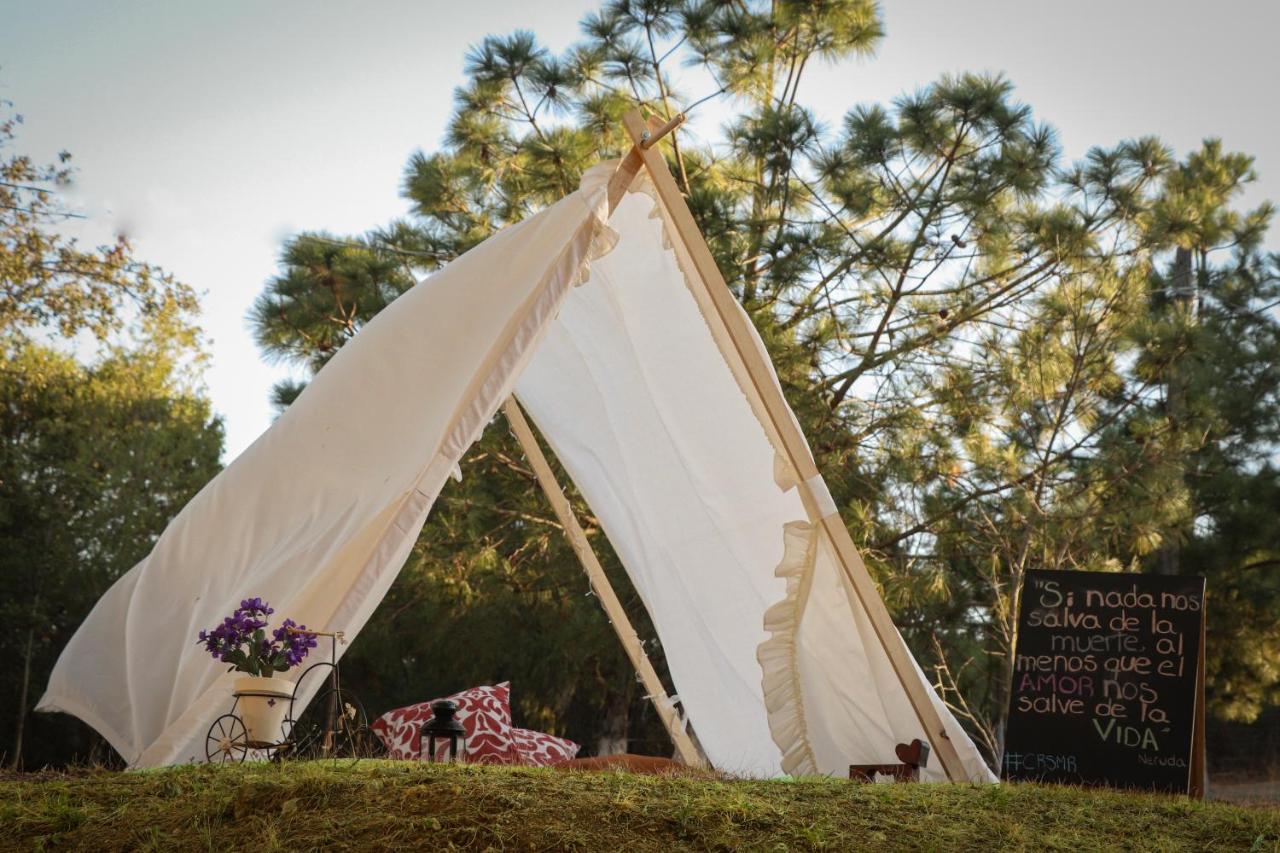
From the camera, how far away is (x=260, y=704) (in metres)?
3.05

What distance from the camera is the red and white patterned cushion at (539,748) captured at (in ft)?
17.3

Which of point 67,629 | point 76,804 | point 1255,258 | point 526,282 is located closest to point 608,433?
point 526,282

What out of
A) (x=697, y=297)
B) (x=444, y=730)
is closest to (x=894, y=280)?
(x=697, y=297)

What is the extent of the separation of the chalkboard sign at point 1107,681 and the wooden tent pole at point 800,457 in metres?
0.35

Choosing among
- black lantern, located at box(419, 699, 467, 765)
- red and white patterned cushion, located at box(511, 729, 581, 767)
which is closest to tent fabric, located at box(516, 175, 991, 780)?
red and white patterned cushion, located at box(511, 729, 581, 767)

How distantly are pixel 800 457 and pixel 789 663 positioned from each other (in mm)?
737

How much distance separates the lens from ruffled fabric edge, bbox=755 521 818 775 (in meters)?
4.05

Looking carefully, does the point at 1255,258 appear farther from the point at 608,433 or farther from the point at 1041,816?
the point at 1041,816

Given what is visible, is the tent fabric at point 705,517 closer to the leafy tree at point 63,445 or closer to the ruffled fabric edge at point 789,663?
the ruffled fabric edge at point 789,663

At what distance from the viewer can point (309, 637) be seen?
10.2 feet

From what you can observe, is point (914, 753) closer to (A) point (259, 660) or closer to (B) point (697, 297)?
(B) point (697, 297)

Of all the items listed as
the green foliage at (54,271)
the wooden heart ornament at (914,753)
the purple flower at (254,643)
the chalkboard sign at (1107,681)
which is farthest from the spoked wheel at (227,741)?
the green foliage at (54,271)

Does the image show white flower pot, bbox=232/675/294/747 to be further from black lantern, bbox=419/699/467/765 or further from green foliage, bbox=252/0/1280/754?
green foliage, bbox=252/0/1280/754

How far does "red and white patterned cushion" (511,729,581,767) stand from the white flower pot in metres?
2.20
